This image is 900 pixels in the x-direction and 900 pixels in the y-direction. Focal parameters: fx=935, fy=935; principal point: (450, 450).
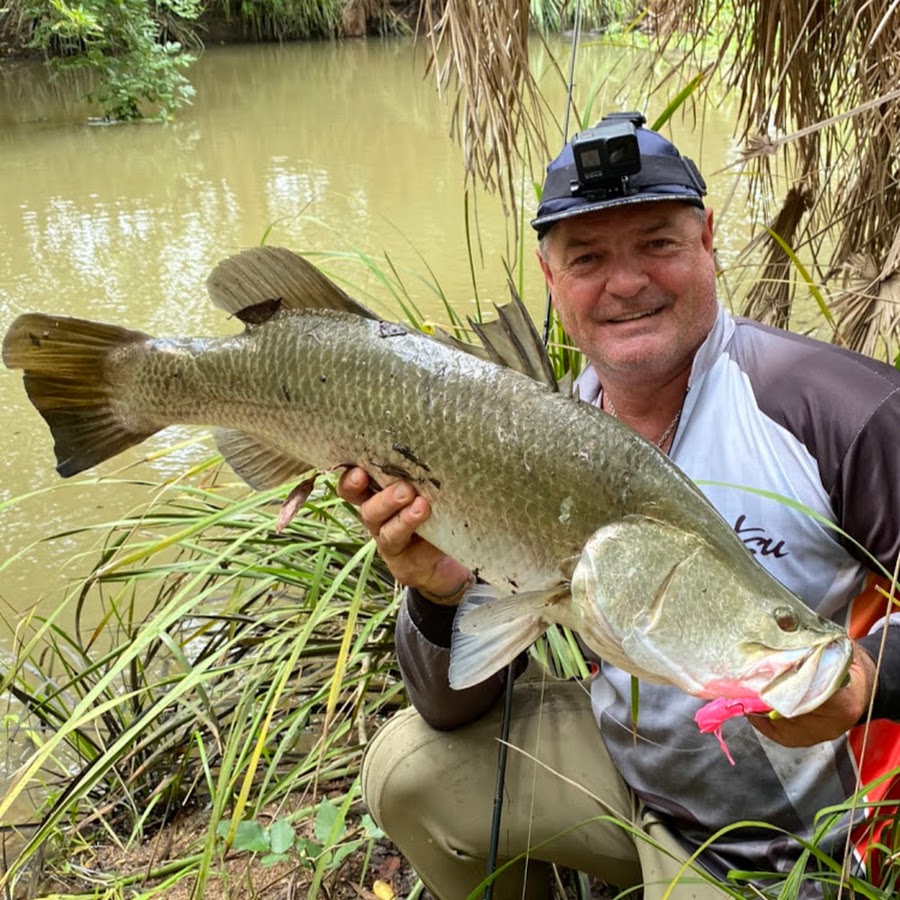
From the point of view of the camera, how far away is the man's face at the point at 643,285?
1.72m

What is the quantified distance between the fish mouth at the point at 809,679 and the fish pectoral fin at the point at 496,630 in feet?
A: 1.11

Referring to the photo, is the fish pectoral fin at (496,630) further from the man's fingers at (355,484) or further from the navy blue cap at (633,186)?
the navy blue cap at (633,186)

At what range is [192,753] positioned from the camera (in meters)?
2.55

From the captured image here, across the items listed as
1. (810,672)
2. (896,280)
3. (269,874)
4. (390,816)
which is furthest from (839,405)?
(269,874)

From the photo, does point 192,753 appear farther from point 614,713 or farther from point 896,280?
point 896,280

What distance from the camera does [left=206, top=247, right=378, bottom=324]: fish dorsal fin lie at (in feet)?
5.10

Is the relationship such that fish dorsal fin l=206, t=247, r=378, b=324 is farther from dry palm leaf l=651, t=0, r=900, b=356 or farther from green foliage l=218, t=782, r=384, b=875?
dry palm leaf l=651, t=0, r=900, b=356

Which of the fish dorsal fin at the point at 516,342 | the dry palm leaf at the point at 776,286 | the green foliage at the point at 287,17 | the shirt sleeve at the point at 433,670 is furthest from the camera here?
the green foliage at the point at 287,17

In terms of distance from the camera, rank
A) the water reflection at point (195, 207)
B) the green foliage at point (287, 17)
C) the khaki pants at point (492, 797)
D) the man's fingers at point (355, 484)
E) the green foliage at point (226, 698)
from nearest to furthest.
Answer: the man's fingers at point (355, 484), the khaki pants at point (492, 797), the green foliage at point (226, 698), the water reflection at point (195, 207), the green foliage at point (287, 17)

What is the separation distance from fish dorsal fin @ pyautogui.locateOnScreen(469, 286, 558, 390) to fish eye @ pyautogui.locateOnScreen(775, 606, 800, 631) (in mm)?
489

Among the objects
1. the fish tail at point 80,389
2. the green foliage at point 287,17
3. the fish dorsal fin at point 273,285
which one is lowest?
the fish tail at point 80,389

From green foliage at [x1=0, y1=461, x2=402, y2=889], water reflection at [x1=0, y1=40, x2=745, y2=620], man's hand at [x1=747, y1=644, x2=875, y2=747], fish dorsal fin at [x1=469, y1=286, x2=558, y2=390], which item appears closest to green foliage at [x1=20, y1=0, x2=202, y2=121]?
water reflection at [x1=0, y1=40, x2=745, y2=620]

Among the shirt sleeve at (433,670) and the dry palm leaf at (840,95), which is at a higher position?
the dry palm leaf at (840,95)

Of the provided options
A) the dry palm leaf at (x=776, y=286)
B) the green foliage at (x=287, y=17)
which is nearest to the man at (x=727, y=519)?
the dry palm leaf at (x=776, y=286)
